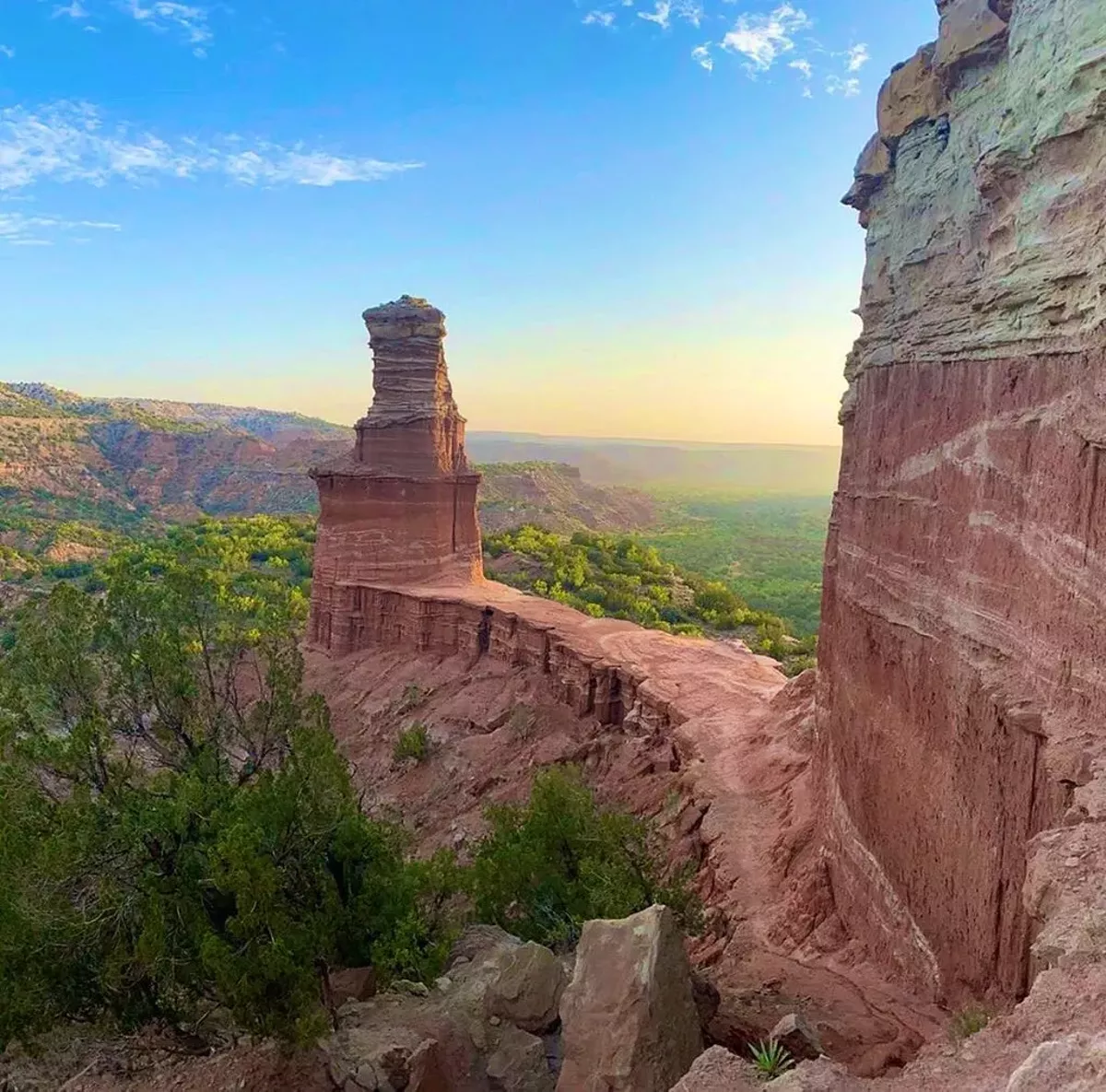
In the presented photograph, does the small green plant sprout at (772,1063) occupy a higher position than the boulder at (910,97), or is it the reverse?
the boulder at (910,97)

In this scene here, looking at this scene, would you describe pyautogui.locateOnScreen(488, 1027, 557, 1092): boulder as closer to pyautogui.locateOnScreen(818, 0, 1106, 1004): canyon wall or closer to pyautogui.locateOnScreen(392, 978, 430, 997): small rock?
Result: pyautogui.locateOnScreen(392, 978, 430, 997): small rock

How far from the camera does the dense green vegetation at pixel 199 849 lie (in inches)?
333

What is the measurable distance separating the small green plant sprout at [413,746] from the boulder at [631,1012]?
1637 cm

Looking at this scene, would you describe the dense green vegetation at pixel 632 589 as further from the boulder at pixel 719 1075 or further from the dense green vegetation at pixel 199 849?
the boulder at pixel 719 1075

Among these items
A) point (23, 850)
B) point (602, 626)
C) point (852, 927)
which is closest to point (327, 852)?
point (23, 850)

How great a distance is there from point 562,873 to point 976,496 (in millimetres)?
7883

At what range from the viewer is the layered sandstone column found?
99.6ft

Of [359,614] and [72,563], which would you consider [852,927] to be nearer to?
[359,614]

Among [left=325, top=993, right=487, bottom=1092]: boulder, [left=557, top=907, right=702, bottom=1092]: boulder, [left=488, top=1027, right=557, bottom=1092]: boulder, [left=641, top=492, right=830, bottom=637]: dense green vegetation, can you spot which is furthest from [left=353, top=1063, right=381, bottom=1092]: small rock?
[left=641, top=492, right=830, bottom=637]: dense green vegetation

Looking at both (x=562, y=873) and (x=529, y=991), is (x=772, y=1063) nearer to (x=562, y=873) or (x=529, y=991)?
(x=529, y=991)

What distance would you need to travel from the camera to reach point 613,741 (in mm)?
20938

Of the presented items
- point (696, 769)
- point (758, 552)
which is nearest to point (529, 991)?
point (696, 769)

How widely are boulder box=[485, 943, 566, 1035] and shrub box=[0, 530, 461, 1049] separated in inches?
30.7

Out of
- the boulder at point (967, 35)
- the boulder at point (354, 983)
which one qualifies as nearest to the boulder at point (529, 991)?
the boulder at point (354, 983)
